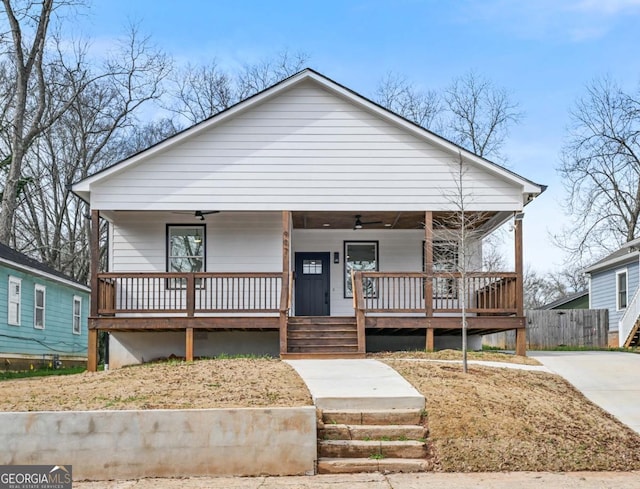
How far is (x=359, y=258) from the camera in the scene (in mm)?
20734

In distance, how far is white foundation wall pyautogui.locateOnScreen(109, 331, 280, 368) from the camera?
19.1m

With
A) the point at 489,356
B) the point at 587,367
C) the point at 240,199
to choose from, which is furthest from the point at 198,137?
the point at 587,367

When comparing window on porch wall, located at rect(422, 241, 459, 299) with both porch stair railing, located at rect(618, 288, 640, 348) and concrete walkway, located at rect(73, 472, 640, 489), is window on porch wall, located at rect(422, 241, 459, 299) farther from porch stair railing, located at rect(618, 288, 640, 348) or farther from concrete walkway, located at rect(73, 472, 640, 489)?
concrete walkway, located at rect(73, 472, 640, 489)

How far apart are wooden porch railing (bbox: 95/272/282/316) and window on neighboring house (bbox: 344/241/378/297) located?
8.10 feet

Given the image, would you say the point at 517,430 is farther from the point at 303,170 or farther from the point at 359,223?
the point at 359,223

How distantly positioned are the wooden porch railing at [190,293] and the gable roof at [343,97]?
2315mm

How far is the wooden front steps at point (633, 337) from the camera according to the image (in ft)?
81.4

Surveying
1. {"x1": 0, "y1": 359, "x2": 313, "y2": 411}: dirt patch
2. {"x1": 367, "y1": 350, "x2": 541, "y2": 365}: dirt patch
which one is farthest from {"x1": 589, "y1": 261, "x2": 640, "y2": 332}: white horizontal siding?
{"x1": 0, "y1": 359, "x2": 313, "y2": 411}: dirt patch

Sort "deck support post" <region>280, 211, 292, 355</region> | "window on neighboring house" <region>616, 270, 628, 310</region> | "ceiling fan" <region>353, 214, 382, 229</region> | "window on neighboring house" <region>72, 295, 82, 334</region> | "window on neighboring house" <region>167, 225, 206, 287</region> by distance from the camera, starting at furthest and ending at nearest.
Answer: "window on neighboring house" <region>72, 295, 82, 334</region>
"window on neighboring house" <region>616, 270, 628, 310</region>
"ceiling fan" <region>353, 214, 382, 229</region>
"window on neighboring house" <region>167, 225, 206, 287</region>
"deck support post" <region>280, 211, 292, 355</region>

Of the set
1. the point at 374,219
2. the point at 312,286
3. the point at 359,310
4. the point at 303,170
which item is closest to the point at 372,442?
the point at 359,310

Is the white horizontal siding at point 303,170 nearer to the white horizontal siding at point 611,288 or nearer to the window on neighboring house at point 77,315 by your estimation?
the white horizontal siding at point 611,288

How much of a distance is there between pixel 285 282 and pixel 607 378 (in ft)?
22.5

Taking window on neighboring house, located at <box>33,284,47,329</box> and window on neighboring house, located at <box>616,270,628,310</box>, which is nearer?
window on neighboring house, located at <box>33,284,47,329</box>

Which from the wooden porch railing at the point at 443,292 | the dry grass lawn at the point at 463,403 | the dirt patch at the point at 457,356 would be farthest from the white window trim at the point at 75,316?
the dirt patch at the point at 457,356
